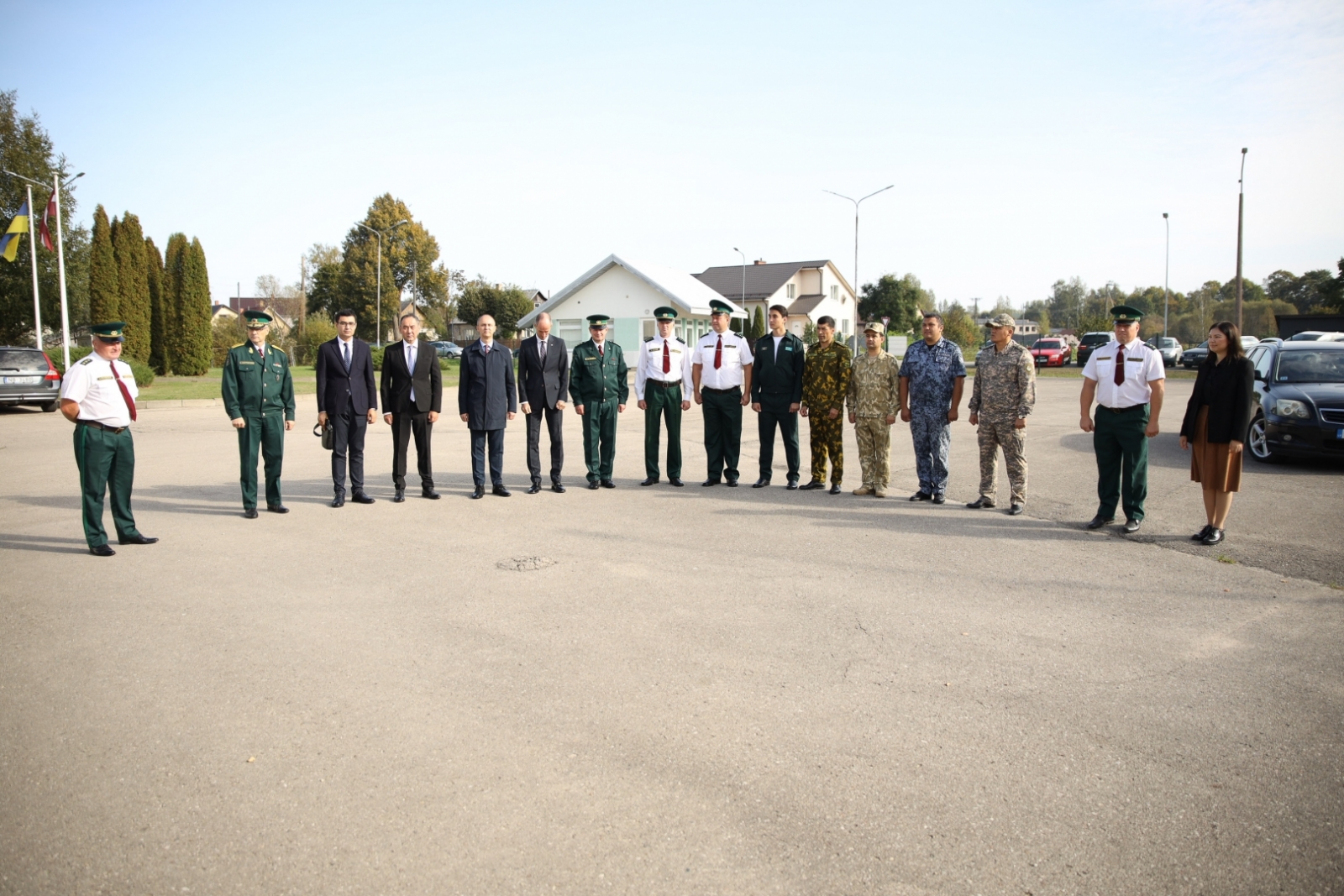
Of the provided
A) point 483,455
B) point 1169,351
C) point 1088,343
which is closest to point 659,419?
point 483,455

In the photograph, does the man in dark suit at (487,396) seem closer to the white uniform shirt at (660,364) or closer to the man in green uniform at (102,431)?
the white uniform shirt at (660,364)

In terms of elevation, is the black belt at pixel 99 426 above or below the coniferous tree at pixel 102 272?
below

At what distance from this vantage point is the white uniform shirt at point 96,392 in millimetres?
7230

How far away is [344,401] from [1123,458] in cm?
808

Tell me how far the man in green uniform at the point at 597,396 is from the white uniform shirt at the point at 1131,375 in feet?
17.6

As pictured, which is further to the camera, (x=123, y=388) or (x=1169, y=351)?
(x=1169, y=351)

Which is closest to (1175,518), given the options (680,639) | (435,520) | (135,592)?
(680,639)

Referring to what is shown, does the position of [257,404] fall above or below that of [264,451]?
above

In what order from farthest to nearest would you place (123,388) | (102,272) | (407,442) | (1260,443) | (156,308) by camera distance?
(156,308)
(102,272)
(1260,443)
(407,442)
(123,388)

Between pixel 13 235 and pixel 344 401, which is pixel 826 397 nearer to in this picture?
pixel 344 401

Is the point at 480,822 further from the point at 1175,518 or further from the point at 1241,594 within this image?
the point at 1175,518

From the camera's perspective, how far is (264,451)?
8836 mm

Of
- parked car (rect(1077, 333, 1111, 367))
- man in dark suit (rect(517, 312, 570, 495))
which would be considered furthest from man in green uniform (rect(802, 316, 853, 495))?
parked car (rect(1077, 333, 1111, 367))

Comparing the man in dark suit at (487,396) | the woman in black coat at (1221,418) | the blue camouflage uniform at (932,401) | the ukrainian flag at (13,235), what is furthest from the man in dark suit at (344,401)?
the ukrainian flag at (13,235)
